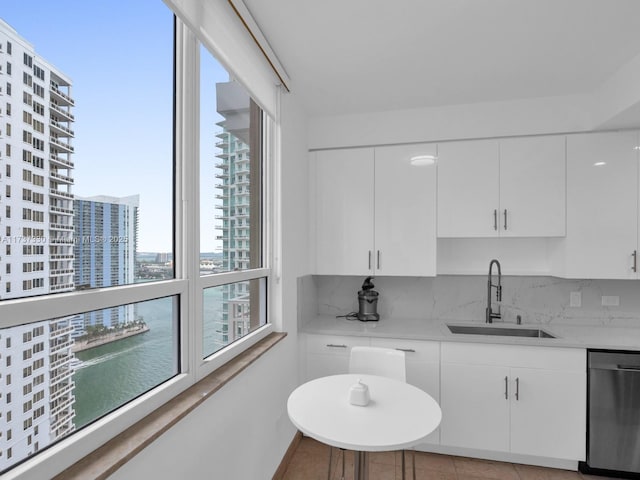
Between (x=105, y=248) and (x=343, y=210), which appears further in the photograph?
(x=343, y=210)

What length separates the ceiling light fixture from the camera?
275 centimetres

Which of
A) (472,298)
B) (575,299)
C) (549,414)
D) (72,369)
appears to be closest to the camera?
(72,369)

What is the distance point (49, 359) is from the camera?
86cm

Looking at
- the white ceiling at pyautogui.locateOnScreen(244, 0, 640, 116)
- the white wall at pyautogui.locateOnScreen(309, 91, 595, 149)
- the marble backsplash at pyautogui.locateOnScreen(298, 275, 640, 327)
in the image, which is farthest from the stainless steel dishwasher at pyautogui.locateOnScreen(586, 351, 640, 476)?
the white ceiling at pyautogui.locateOnScreen(244, 0, 640, 116)

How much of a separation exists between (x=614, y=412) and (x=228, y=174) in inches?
114

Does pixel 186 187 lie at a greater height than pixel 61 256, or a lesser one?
greater

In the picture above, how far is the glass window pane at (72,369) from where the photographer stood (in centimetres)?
79

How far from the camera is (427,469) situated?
2.33 m

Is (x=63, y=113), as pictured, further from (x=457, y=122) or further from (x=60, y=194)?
(x=457, y=122)

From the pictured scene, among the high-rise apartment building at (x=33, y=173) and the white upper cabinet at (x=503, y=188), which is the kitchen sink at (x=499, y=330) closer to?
the white upper cabinet at (x=503, y=188)

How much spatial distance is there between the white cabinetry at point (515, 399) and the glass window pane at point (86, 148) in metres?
2.17

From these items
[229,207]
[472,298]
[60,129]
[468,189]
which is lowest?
[472,298]

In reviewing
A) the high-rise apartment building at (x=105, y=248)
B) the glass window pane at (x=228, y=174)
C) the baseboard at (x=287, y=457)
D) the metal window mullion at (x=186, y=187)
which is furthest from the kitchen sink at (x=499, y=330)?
the high-rise apartment building at (x=105, y=248)

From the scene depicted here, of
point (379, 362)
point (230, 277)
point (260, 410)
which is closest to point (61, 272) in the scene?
point (230, 277)
